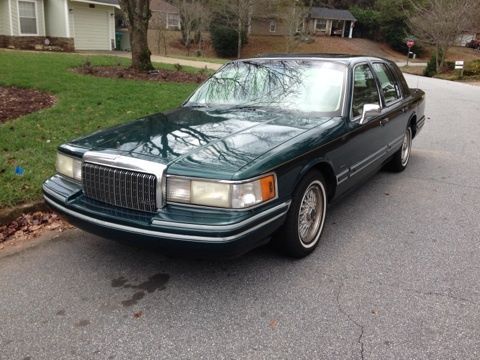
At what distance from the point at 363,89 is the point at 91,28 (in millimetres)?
26608

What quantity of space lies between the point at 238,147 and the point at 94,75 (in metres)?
10.7

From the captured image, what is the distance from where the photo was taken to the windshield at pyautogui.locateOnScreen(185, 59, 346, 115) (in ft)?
14.0

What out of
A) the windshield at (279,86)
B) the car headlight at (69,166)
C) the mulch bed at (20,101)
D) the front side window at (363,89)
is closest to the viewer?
the car headlight at (69,166)

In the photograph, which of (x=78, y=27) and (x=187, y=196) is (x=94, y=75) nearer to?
(x=187, y=196)

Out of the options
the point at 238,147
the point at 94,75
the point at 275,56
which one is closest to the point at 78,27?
the point at 94,75

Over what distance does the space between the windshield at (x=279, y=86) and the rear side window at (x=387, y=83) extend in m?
1.02

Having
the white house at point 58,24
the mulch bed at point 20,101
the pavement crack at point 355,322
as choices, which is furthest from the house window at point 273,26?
the pavement crack at point 355,322

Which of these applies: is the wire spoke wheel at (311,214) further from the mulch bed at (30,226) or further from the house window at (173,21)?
the house window at (173,21)

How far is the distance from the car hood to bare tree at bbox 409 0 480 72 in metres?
34.1

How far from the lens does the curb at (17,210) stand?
427cm

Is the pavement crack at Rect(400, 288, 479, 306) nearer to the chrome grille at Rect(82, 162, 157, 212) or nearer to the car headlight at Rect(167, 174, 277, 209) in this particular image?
the car headlight at Rect(167, 174, 277, 209)

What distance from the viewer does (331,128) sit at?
3877 mm

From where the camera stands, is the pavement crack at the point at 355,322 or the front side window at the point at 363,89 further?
the front side window at the point at 363,89

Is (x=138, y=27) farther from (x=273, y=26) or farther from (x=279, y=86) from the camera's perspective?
(x=273, y=26)
